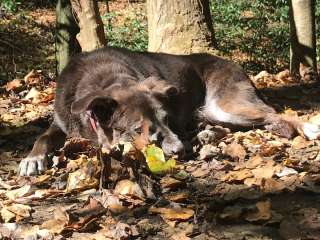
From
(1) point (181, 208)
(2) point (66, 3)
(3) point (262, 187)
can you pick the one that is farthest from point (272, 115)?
(2) point (66, 3)

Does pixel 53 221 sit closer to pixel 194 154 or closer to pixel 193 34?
pixel 194 154

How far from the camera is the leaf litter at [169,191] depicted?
3.69 metres

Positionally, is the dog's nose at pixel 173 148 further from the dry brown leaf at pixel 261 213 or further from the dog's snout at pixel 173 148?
the dry brown leaf at pixel 261 213

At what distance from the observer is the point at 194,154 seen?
17.6 feet

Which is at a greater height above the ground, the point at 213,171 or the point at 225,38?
the point at 225,38

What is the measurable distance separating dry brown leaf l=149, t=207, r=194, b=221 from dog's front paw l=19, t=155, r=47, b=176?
1.54m

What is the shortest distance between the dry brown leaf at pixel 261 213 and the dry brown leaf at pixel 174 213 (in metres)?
0.40


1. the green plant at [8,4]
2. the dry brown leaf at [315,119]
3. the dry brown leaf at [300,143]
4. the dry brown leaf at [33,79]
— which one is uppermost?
the green plant at [8,4]

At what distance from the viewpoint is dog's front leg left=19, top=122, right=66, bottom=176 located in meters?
5.09

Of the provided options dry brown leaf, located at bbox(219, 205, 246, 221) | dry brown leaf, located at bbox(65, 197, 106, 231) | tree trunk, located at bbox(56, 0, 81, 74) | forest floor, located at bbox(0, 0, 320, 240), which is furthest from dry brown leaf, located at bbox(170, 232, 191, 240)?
tree trunk, located at bbox(56, 0, 81, 74)

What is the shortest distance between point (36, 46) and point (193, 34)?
374 inches

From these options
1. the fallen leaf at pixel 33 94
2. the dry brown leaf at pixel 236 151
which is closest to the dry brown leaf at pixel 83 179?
Answer: the dry brown leaf at pixel 236 151

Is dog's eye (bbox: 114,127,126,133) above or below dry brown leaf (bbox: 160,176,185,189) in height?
above

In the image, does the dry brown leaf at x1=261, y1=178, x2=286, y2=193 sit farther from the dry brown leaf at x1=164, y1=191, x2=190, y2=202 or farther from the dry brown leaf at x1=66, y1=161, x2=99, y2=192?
the dry brown leaf at x1=66, y1=161, x2=99, y2=192
